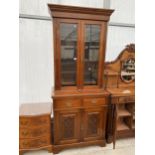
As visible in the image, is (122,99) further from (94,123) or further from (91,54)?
(91,54)

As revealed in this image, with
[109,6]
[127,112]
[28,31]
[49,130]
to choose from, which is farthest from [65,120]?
[109,6]

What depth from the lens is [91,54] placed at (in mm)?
2539

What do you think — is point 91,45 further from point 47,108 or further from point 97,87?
point 47,108

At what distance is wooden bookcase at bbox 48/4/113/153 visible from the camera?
237cm

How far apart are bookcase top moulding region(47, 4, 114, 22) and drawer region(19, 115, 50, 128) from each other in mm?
1408

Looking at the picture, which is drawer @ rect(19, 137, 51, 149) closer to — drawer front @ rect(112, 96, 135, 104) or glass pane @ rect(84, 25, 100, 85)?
glass pane @ rect(84, 25, 100, 85)

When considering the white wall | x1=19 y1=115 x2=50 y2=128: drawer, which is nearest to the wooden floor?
x1=19 y1=115 x2=50 y2=128: drawer

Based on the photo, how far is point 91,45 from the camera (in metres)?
2.51

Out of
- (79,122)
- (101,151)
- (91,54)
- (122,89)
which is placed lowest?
(101,151)

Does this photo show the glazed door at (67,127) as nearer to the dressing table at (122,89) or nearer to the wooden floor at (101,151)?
the wooden floor at (101,151)

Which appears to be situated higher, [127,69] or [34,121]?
[127,69]

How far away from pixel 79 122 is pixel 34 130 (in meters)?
0.65

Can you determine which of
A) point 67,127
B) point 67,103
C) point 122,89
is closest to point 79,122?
point 67,127

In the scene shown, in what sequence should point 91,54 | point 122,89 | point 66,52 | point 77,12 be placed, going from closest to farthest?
1. point 77,12
2. point 66,52
3. point 91,54
4. point 122,89
